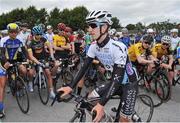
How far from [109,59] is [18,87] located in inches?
157

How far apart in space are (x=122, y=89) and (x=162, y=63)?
4.34 metres

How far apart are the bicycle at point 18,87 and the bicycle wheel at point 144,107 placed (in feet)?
8.65

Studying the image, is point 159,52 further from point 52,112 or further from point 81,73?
point 81,73

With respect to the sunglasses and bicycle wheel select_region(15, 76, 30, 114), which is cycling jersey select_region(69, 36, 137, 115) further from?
bicycle wheel select_region(15, 76, 30, 114)

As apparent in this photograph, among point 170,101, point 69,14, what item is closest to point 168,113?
point 170,101

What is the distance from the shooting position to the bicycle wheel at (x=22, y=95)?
7.85m

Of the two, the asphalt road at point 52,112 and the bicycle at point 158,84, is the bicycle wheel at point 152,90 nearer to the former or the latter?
the bicycle at point 158,84

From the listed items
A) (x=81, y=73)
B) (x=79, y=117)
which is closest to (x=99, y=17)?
(x=81, y=73)

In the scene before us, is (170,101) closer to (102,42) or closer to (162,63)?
(162,63)

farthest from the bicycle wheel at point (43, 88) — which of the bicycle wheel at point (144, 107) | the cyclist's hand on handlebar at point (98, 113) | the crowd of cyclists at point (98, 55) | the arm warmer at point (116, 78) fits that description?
the cyclist's hand on handlebar at point (98, 113)

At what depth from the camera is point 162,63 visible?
29.6 feet

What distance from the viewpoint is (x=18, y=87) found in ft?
26.8

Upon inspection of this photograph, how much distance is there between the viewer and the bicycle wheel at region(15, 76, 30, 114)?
785 centimetres

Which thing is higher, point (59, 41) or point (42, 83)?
point (59, 41)
